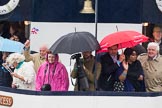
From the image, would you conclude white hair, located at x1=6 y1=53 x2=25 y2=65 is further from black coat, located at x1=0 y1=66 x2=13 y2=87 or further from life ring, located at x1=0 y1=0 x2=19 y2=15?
life ring, located at x1=0 y1=0 x2=19 y2=15

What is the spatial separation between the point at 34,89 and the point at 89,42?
3.97 ft

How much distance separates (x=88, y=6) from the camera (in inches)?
431

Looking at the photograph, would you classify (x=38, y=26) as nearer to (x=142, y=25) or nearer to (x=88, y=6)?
(x=88, y=6)

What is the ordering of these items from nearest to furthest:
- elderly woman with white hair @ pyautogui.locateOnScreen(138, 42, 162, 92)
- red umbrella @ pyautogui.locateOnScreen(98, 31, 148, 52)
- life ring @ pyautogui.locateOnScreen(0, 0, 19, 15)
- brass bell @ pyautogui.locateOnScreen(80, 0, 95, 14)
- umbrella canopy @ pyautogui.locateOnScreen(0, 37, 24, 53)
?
red umbrella @ pyautogui.locateOnScreen(98, 31, 148, 52) → elderly woman with white hair @ pyautogui.locateOnScreen(138, 42, 162, 92) → life ring @ pyautogui.locateOnScreen(0, 0, 19, 15) → brass bell @ pyautogui.locateOnScreen(80, 0, 95, 14) → umbrella canopy @ pyautogui.locateOnScreen(0, 37, 24, 53)

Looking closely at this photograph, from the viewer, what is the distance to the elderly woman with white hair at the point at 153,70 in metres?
9.87

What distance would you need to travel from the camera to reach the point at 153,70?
9.90m

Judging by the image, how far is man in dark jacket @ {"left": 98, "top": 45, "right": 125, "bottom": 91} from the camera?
974cm

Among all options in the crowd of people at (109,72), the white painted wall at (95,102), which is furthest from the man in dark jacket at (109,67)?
the white painted wall at (95,102)

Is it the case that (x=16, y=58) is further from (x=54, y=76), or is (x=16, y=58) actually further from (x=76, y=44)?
(x=76, y=44)

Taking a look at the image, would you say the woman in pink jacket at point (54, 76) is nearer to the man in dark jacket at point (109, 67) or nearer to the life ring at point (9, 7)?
the man in dark jacket at point (109, 67)

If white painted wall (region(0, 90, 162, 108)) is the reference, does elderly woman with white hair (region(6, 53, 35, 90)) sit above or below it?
above

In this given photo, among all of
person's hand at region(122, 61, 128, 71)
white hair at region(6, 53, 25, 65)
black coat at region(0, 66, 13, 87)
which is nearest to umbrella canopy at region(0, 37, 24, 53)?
black coat at region(0, 66, 13, 87)

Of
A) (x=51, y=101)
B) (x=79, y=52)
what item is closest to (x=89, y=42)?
(x=79, y=52)

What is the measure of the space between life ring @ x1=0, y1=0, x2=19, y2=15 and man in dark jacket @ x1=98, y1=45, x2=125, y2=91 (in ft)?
5.87
